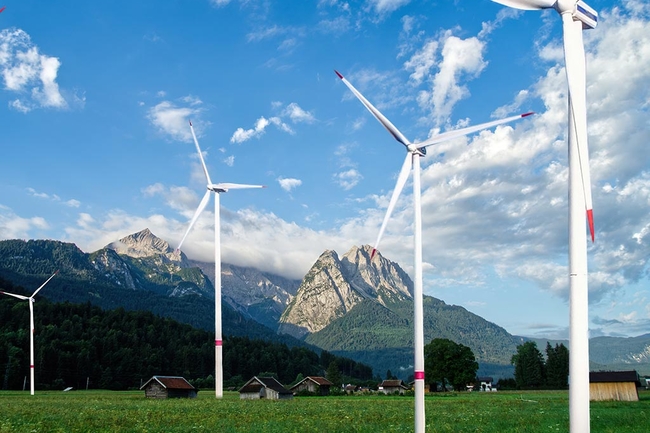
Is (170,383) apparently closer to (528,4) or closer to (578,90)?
(528,4)

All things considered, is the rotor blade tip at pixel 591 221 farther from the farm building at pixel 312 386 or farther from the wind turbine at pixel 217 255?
the farm building at pixel 312 386

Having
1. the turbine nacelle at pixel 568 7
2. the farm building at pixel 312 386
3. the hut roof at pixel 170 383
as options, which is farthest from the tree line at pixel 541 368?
the turbine nacelle at pixel 568 7

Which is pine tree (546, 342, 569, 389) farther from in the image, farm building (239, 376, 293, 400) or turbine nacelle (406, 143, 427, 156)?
turbine nacelle (406, 143, 427, 156)

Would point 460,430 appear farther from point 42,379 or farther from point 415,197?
point 42,379

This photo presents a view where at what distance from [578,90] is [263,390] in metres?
88.3

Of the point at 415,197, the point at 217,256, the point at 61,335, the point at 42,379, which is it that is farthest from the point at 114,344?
the point at 415,197

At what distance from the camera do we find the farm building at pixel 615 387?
86.7 metres

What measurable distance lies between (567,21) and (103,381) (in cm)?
17194

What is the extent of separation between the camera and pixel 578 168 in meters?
24.2

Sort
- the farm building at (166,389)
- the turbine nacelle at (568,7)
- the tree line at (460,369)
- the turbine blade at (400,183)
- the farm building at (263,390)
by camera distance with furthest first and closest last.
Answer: the tree line at (460,369)
the farm building at (263,390)
the farm building at (166,389)
the turbine blade at (400,183)
the turbine nacelle at (568,7)

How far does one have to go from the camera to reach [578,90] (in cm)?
2547

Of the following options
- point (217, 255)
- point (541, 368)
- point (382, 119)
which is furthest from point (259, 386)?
point (541, 368)

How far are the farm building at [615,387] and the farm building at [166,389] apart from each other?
60.7 m

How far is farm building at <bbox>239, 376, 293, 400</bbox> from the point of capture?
104m
